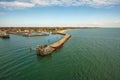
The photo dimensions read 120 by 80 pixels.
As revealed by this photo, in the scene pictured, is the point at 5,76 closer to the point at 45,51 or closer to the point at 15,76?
the point at 15,76

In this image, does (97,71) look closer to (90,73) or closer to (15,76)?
(90,73)

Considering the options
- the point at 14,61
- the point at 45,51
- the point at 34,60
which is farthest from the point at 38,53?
the point at 14,61

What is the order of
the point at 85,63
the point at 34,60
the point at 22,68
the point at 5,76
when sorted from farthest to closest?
the point at 34,60 → the point at 85,63 → the point at 22,68 → the point at 5,76

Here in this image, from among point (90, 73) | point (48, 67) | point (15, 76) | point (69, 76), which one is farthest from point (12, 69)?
point (90, 73)

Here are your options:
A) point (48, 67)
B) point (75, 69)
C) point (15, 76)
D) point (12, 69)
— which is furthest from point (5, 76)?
point (75, 69)

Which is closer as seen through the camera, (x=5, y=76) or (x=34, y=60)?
(x=5, y=76)

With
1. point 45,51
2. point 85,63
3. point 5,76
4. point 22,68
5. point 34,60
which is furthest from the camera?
point 45,51

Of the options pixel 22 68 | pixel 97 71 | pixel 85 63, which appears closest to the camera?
pixel 97 71

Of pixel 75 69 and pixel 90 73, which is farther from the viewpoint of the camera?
pixel 75 69

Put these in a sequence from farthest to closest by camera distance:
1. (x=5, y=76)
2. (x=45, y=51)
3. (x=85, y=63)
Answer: (x=45, y=51) → (x=85, y=63) → (x=5, y=76)
